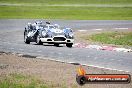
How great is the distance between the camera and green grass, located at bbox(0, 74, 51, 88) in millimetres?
15961

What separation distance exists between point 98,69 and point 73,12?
5457 cm

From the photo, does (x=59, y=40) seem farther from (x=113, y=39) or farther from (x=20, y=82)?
(x=20, y=82)

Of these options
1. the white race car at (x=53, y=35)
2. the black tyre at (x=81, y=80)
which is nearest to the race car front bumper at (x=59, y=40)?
the white race car at (x=53, y=35)

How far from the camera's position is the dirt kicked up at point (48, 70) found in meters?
16.4

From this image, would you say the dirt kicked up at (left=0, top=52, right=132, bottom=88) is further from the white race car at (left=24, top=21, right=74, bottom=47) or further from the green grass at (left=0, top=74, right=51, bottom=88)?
the white race car at (left=24, top=21, right=74, bottom=47)

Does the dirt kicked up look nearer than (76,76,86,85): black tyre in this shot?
No

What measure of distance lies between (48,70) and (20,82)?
9.51 ft

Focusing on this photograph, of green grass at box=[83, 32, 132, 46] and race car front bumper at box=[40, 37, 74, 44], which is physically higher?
race car front bumper at box=[40, 37, 74, 44]

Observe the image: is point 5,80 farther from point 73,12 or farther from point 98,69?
point 73,12

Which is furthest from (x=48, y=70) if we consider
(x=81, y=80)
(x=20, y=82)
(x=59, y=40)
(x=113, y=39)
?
(x=113, y=39)

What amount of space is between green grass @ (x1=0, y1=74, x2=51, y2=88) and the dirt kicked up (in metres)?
0.30

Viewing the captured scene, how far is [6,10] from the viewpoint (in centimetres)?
7538

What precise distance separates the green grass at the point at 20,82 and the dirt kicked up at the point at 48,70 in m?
0.30

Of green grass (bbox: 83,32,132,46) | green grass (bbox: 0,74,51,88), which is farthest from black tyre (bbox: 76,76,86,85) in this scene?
green grass (bbox: 83,32,132,46)
